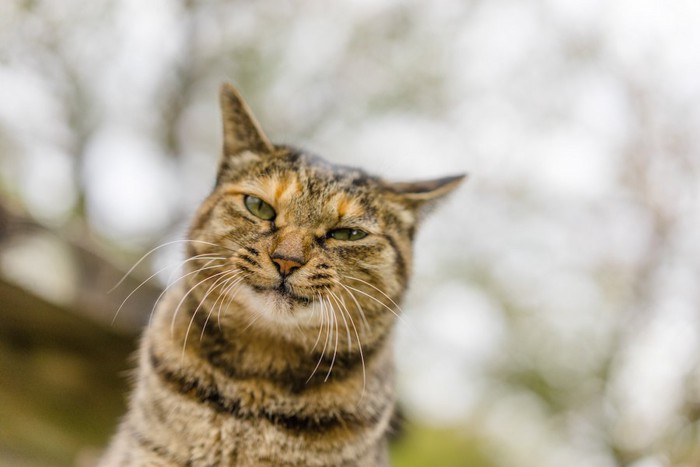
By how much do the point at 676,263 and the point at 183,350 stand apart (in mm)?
3462

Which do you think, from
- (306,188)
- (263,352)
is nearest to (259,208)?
(306,188)

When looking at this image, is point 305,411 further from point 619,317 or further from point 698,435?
point 619,317

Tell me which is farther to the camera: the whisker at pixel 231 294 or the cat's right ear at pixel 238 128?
the cat's right ear at pixel 238 128

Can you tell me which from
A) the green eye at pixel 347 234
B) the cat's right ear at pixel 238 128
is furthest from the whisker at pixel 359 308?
the cat's right ear at pixel 238 128

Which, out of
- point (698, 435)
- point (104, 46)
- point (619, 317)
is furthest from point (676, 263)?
point (104, 46)

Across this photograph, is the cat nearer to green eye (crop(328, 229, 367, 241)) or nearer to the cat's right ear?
green eye (crop(328, 229, 367, 241))

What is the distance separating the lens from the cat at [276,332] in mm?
1301

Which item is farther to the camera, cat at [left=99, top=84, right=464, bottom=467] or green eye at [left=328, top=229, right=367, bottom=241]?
green eye at [left=328, top=229, right=367, bottom=241]

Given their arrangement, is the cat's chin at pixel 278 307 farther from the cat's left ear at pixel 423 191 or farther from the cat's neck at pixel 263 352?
the cat's left ear at pixel 423 191

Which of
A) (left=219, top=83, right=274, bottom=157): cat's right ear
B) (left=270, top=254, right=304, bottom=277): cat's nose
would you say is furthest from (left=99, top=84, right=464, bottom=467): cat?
(left=219, top=83, right=274, bottom=157): cat's right ear

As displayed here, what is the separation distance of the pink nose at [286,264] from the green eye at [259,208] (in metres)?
0.20

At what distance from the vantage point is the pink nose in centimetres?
124

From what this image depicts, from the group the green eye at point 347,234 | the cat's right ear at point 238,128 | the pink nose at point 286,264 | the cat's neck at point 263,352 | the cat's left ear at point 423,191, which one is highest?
the cat's right ear at point 238,128

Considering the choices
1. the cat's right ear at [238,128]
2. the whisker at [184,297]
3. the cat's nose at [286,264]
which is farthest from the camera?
the cat's right ear at [238,128]
